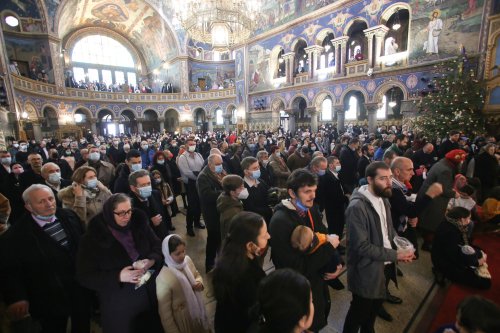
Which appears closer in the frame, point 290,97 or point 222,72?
point 290,97

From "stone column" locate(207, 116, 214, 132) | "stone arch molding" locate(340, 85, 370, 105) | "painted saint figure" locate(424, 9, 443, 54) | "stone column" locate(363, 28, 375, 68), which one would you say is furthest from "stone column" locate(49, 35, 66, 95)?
Answer: "painted saint figure" locate(424, 9, 443, 54)

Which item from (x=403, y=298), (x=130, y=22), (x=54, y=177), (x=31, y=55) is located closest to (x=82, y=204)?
(x=54, y=177)

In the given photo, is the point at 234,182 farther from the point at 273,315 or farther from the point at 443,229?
the point at 443,229

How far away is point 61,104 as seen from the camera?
20500 millimetres

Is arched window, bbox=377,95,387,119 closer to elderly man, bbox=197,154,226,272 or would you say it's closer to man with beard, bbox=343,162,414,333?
elderly man, bbox=197,154,226,272

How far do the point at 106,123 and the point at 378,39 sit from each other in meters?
26.5

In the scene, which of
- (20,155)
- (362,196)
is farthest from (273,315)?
(20,155)

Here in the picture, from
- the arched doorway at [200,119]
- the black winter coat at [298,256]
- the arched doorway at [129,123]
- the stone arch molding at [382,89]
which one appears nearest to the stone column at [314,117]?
the stone arch molding at [382,89]

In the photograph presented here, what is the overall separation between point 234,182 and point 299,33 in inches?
737

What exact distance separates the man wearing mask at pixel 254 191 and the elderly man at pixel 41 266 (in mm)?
1919

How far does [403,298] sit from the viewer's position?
315cm

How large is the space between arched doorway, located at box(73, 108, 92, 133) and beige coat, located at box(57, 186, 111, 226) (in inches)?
975

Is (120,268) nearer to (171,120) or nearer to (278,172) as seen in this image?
(278,172)

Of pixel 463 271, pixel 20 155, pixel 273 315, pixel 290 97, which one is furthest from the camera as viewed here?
pixel 290 97
